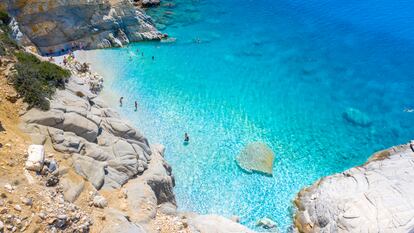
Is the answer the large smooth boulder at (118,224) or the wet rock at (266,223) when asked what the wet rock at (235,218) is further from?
the large smooth boulder at (118,224)

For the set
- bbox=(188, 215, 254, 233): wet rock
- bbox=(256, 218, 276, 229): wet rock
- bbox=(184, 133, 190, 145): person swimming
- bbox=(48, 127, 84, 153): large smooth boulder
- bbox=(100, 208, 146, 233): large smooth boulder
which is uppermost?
bbox=(48, 127, 84, 153): large smooth boulder

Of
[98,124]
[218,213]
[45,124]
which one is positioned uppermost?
[45,124]

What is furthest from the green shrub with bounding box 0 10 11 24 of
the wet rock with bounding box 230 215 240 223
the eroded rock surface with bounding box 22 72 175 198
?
the wet rock with bounding box 230 215 240 223

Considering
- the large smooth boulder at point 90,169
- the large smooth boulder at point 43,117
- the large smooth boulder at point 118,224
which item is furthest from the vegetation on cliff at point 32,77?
the large smooth boulder at point 118,224

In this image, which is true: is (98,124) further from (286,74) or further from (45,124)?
(286,74)

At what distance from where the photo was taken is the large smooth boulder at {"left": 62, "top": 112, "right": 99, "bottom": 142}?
87.3 feet

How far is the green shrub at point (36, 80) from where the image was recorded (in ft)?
85.1

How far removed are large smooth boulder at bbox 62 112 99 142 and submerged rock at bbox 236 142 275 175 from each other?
14329 mm

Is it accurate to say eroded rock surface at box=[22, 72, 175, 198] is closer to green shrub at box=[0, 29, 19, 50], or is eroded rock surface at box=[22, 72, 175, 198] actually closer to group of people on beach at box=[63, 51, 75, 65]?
green shrub at box=[0, 29, 19, 50]

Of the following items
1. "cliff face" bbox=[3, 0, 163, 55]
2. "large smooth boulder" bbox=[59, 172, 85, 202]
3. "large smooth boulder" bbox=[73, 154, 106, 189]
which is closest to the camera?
"large smooth boulder" bbox=[59, 172, 85, 202]

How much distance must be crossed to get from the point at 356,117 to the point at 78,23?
36.8m

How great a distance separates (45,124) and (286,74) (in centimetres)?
3404

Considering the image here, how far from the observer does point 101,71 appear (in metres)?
47.8

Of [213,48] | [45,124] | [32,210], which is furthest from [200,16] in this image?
[32,210]
